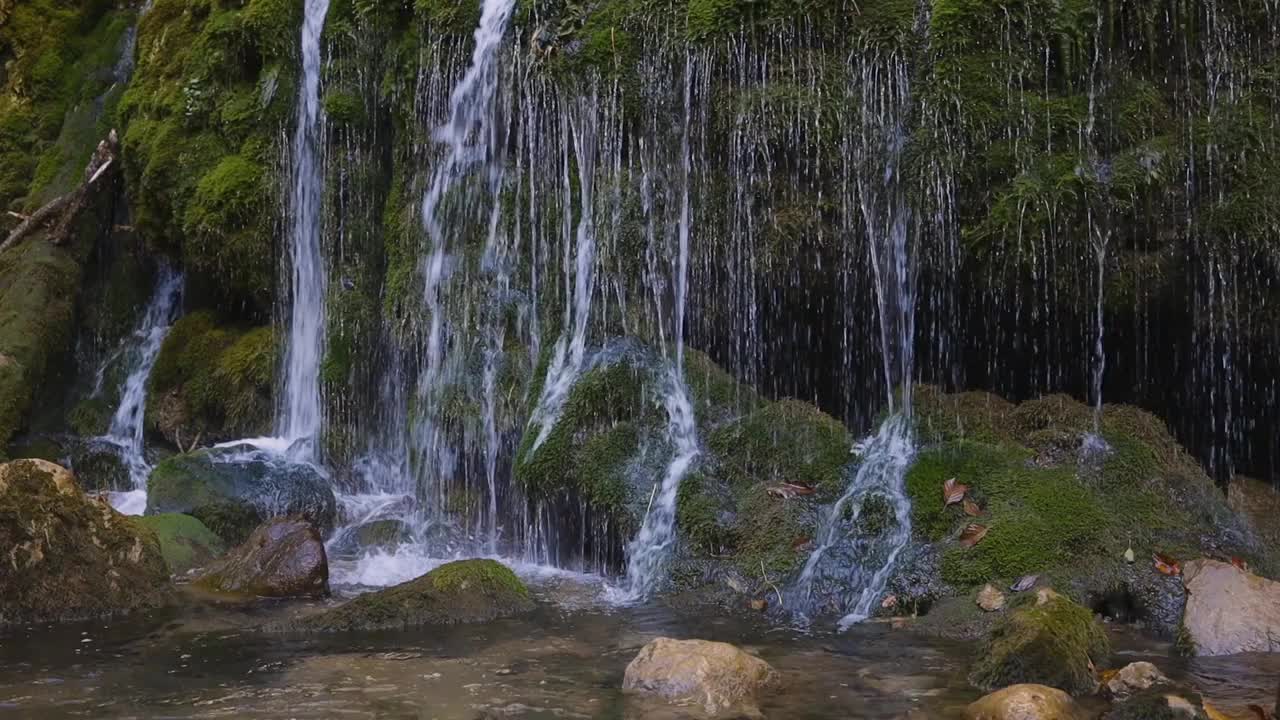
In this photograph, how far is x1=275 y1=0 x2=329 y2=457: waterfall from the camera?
11.3 meters

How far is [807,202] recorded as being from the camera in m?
9.03

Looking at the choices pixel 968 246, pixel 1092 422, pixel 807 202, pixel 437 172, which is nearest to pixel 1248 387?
pixel 1092 422

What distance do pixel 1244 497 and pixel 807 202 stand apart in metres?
3.84

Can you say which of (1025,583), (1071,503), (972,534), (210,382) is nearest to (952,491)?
(972,534)

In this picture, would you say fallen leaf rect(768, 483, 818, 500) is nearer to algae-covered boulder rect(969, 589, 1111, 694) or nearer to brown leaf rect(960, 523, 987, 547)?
brown leaf rect(960, 523, 987, 547)

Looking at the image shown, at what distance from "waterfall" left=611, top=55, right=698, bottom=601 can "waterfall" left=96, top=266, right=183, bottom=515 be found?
17.0 feet

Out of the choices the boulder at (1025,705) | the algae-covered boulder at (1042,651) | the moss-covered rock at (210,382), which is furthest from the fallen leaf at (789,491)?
the moss-covered rock at (210,382)

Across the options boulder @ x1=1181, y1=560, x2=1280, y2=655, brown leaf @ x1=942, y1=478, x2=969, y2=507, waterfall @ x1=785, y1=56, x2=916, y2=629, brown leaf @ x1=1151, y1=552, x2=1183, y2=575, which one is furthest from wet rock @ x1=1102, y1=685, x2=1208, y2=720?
waterfall @ x1=785, y1=56, x2=916, y2=629

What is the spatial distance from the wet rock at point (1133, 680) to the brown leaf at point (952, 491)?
2.18 meters

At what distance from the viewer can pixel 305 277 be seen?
37.5 feet

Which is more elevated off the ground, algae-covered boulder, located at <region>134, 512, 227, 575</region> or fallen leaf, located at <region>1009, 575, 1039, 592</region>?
algae-covered boulder, located at <region>134, 512, 227, 575</region>

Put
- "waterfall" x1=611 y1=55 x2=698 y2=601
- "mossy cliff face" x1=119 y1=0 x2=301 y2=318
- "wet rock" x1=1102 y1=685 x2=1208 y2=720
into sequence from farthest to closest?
"mossy cliff face" x1=119 y1=0 x2=301 y2=318, "waterfall" x1=611 y1=55 x2=698 y2=601, "wet rock" x1=1102 y1=685 x2=1208 y2=720

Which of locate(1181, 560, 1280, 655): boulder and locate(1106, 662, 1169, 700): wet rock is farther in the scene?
locate(1181, 560, 1280, 655): boulder

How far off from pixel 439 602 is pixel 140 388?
6.89 metres
